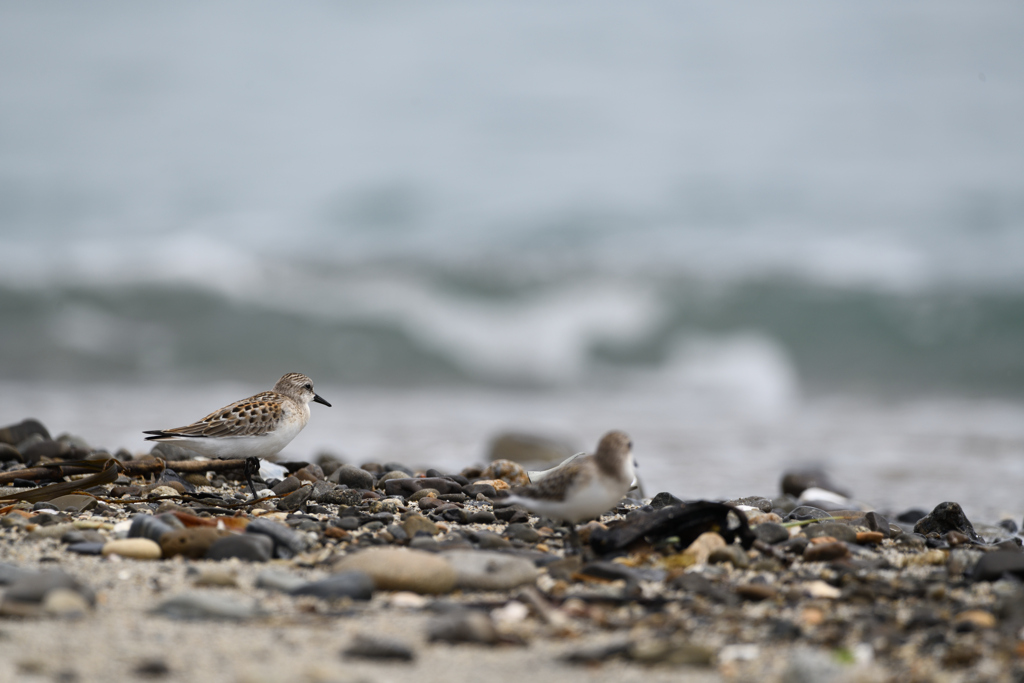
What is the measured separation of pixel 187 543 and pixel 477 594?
49.6 inches

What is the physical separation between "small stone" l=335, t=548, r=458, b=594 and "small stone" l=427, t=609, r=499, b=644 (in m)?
0.41

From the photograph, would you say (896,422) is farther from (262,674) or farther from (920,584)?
(262,674)

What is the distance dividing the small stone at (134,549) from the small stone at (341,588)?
81cm

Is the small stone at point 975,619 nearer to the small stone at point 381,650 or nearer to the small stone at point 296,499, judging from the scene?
the small stone at point 381,650

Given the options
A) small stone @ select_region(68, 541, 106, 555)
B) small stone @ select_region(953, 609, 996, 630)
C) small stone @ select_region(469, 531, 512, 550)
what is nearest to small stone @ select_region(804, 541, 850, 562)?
small stone @ select_region(953, 609, 996, 630)

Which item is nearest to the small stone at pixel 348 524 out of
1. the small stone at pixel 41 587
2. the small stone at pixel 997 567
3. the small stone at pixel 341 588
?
the small stone at pixel 341 588

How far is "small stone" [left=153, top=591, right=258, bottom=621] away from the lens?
2.73 metres

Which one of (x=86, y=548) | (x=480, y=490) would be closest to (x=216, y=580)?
(x=86, y=548)

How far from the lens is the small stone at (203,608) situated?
8.97 ft

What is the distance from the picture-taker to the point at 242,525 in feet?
12.6

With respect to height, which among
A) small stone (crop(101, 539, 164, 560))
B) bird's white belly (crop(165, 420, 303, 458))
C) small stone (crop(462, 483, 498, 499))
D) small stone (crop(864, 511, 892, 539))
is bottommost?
small stone (crop(101, 539, 164, 560))

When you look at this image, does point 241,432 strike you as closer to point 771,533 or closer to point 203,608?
point 203,608

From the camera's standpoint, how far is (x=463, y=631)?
2.58 metres

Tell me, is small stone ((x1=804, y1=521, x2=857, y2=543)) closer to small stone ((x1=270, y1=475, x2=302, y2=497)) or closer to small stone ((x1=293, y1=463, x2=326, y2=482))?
small stone ((x1=270, y1=475, x2=302, y2=497))
